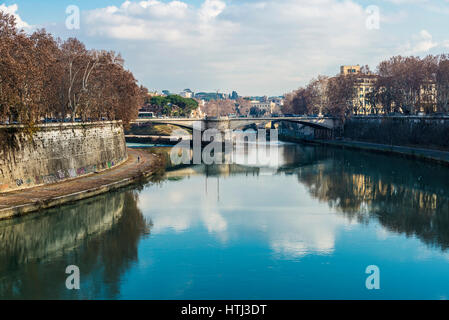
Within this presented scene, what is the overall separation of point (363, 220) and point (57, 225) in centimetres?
1521

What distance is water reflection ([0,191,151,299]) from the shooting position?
46.9ft

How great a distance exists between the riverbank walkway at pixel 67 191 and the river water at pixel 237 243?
0.61m

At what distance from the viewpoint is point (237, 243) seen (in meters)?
18.7

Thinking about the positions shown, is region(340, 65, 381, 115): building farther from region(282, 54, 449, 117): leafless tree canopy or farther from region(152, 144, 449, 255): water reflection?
region(152, 144, 449, 255): water reflection

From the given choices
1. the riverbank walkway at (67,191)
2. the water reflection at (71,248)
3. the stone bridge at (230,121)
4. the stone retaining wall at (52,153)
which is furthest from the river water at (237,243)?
the stone bridge at (230,121)

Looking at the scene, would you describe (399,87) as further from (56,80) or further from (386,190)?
(56,80)

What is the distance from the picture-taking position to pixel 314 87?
82.9 meters

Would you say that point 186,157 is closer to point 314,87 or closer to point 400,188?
point 400,188

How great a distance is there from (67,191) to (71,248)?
7969mm

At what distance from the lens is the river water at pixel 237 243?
14.2m

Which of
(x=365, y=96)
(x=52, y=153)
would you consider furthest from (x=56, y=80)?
(x=365, y=96)

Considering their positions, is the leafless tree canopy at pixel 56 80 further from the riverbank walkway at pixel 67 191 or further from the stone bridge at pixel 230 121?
the stone bridge at pixel 230 121

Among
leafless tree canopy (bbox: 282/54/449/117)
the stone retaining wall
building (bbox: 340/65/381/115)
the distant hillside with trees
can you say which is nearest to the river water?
the stone retaining wall
